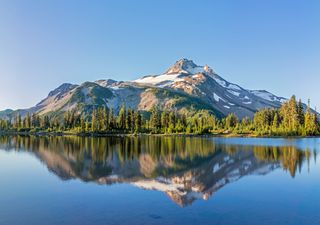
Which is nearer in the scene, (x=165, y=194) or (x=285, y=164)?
(x=165, y=194)

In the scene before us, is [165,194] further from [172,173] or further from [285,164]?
[285,164]

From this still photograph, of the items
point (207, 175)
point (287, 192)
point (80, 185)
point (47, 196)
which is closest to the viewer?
point (47, 196)

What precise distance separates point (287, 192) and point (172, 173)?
1529cm

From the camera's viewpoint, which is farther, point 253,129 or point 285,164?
point 253,129

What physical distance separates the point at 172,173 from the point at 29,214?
867 inches

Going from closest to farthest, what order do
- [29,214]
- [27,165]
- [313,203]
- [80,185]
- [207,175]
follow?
[29,214] → [313,203] → [80,185] → [207,175] → [27,165]

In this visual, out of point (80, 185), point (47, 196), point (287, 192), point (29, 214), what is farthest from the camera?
point (80, 185)

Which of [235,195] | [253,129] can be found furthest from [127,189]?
[253,129]

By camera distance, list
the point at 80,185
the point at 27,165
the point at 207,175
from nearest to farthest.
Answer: the point at 80,185 < the point at 207,175 < the point at 27,165

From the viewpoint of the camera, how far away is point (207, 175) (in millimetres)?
41469

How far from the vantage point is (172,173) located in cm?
4262

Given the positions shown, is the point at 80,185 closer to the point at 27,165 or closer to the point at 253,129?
the point at 27,165

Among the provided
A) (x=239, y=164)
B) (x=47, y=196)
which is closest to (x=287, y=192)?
(x=239, y=164)

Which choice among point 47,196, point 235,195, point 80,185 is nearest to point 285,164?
point 235,195
